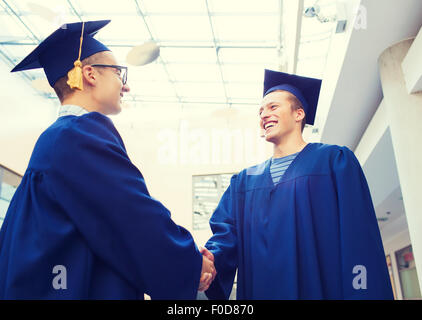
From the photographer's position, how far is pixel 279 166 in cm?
210

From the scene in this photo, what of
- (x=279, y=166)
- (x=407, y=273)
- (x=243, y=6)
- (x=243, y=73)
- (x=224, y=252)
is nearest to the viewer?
(x=224, y=252)

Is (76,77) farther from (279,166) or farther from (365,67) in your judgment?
(365,67)

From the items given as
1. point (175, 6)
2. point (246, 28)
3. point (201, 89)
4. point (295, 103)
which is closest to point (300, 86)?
point (295, 103)

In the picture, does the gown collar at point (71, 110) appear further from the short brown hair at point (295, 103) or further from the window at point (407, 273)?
the window at point (407, 273)

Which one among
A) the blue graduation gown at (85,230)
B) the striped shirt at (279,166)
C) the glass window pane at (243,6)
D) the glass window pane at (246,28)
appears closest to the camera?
the blue graduation gown at (85,230)

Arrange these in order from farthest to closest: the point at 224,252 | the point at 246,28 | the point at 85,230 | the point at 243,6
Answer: the point at 246,28, the point at 243,6, the point at 224,252, the point at 85,230

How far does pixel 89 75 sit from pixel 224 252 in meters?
1.15

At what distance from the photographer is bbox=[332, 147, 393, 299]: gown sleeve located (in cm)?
154

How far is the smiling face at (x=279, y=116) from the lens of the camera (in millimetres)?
2193

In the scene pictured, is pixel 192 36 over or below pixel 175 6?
over

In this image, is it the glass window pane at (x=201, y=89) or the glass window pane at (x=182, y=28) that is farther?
the glass window pane at (x=201, y=89)

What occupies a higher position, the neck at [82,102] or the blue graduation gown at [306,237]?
the neck at [82,102]

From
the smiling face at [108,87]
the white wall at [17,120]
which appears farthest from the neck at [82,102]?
the white wall at [17,120]

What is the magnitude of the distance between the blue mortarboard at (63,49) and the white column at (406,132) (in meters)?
3.47
